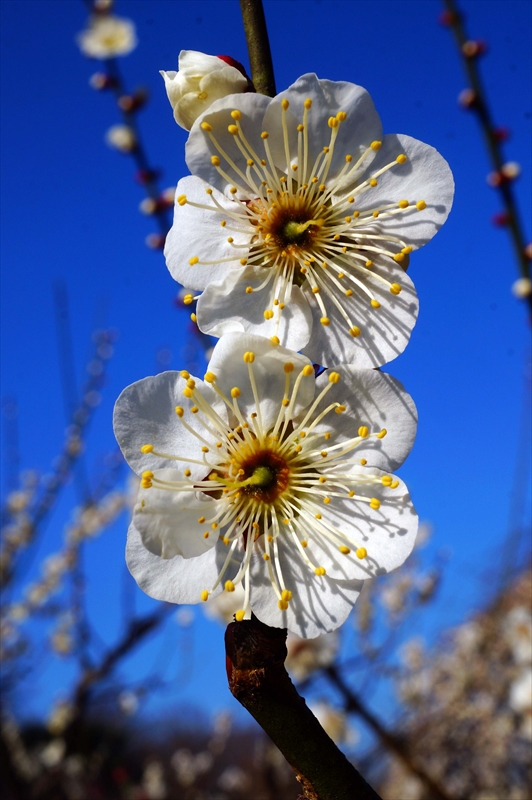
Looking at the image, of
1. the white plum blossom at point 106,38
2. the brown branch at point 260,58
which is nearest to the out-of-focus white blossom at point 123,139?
the white plum blossom at point 106,38

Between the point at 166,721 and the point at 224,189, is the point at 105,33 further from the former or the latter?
the point at 166,721

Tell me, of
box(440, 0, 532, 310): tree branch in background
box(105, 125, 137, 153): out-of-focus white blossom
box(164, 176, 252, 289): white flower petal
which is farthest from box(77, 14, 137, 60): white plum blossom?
box(164, 176, 252, 289): white flower petal

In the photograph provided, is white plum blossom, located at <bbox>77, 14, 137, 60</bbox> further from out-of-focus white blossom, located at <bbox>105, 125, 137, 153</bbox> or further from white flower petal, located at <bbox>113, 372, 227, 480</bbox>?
white flower petal, located at <bbox>113, 372, 227, 480</bbox>

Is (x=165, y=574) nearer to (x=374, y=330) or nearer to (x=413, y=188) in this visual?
(x=374, y=330)

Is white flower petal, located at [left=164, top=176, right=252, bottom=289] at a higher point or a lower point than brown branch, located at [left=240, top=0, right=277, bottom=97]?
lower

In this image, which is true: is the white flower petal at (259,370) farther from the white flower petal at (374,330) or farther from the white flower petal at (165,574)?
the white flower petal at (165,574)

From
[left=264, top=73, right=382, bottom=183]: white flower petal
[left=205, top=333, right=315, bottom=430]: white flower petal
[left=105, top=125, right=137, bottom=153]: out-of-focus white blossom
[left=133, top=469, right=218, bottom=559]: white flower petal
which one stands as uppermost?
[left=105, top=125, right=137, bottom=153]: out-of-focus white blossom
